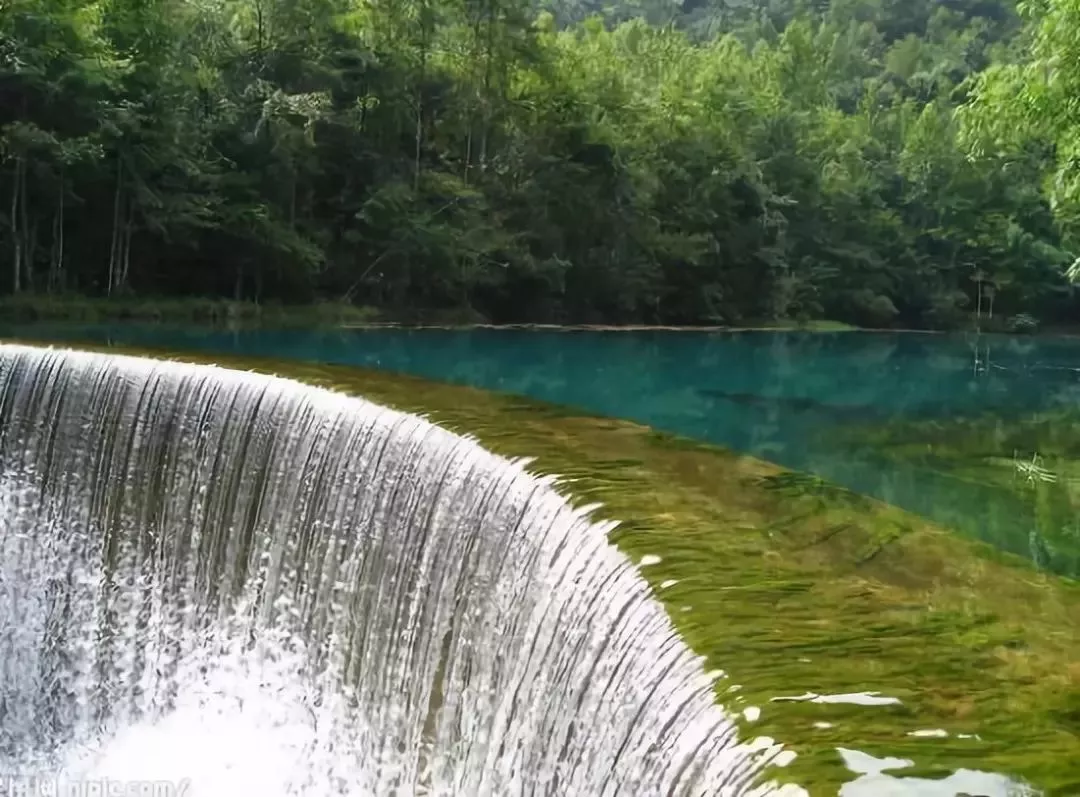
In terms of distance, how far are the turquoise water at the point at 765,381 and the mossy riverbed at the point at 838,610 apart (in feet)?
5.42

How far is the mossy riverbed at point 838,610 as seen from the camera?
287cm

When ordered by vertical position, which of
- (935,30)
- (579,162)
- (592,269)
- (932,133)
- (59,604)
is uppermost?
(935,30)

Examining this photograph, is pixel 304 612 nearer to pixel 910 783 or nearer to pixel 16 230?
pixel 910 783

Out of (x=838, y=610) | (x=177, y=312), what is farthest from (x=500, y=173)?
(x=838, y=610)

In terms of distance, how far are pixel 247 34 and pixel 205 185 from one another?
391 cm

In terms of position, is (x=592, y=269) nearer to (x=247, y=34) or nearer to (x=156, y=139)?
(x=247, y=34)

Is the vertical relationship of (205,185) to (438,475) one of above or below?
above

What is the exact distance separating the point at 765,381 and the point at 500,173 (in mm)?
11537

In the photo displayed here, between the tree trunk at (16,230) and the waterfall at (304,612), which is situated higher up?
the tree trunk at (16,230)

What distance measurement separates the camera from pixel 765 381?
1761cm

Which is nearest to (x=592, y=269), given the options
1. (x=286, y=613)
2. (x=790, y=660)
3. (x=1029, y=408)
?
(x=1029, y=408)

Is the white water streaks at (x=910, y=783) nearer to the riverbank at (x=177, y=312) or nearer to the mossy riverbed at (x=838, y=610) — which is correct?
the mossy riverbed at (x=838, y=610)

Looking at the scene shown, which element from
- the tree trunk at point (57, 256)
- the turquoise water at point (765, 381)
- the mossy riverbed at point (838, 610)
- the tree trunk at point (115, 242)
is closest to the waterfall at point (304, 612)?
the mossy riverbed at point (838, 610)

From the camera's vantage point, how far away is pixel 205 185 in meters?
21.6
